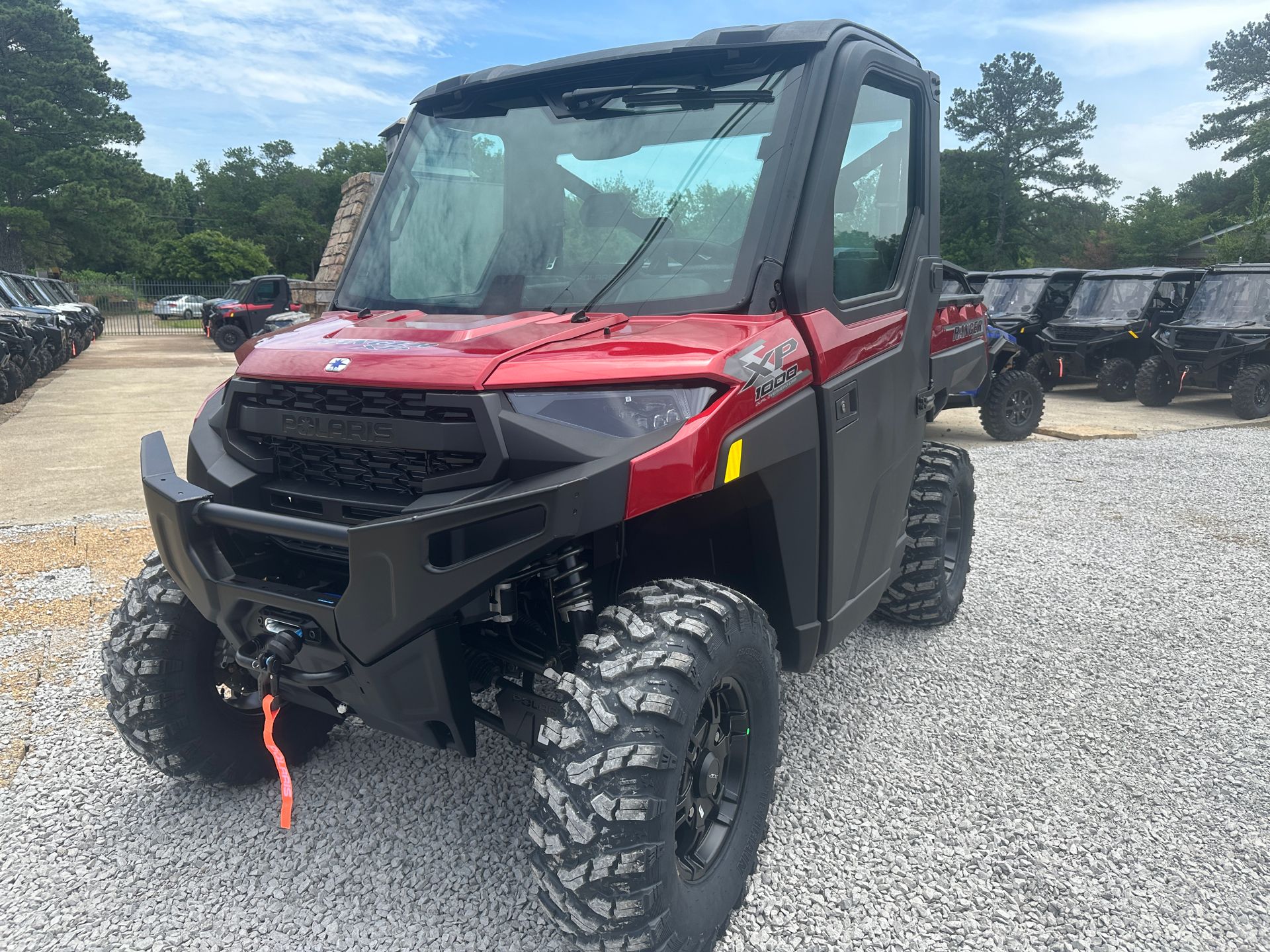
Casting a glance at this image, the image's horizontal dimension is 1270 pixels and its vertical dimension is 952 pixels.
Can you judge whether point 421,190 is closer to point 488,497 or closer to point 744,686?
point 488,497

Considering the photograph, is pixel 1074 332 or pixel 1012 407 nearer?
pixel 1012 407

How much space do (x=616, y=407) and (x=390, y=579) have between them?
64 cm

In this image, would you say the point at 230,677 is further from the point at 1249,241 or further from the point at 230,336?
the point at 1249,241

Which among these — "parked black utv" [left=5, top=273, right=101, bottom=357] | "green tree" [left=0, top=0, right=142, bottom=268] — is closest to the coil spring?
"parked black utv" [left=5, top=273, right=101, bottom=357]

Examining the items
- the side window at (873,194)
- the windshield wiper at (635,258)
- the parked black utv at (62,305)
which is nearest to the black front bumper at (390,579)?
the windshield wiper at (635,258)

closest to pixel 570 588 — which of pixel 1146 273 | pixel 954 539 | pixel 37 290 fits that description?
pixel 954 539

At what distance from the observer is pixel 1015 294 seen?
14.9 m

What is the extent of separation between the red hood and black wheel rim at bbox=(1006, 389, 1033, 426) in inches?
372

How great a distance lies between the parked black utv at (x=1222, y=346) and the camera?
42.6ft

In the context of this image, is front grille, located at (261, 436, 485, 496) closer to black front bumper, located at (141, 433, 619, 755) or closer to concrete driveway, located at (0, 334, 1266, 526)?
black front bumper, located at (141, 433, 619, 755)

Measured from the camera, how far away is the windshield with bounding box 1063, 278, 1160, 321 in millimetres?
14297

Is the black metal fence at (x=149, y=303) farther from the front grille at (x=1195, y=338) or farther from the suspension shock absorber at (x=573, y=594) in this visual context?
the suspension shock absorber at (x=573, y=594)

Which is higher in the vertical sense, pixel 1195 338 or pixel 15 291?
pixel 1195 338

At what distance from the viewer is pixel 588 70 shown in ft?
9.03
